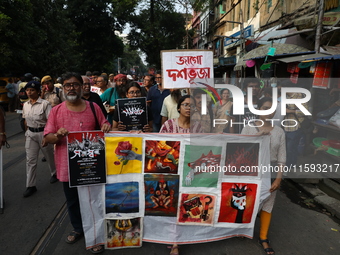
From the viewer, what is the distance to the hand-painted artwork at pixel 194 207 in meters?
2.81

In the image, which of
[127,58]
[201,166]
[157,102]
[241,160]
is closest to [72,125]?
[201,166]

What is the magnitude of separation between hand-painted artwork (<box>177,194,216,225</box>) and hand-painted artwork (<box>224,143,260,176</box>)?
0.37m

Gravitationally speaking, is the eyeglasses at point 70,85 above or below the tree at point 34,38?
below

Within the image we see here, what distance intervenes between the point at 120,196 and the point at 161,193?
0.45 m

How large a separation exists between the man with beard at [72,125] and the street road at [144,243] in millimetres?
389

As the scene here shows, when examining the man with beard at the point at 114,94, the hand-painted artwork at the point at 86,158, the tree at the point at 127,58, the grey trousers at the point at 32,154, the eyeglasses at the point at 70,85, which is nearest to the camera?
the hand-painted artwork at the point at 86,158

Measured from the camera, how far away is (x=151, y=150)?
278cm

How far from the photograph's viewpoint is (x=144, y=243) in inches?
118

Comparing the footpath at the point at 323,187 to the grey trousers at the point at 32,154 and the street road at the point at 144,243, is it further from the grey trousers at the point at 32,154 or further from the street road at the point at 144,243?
the grey trousers at the point at 32,154

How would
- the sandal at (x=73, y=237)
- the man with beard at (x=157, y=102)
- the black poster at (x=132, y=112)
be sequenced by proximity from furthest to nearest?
the man with beard at (x=157, y=102) → the black poster at (x=132, y=112) → the sandal at (x=73, y=237)

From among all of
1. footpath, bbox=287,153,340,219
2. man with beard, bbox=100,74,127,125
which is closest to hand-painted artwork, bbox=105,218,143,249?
man with beard, bbox=100,74,127,125

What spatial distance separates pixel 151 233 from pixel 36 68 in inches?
720

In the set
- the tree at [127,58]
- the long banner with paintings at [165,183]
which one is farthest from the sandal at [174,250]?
the tree at [127,58]

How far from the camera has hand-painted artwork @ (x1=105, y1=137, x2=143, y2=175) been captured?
9.11 feet
